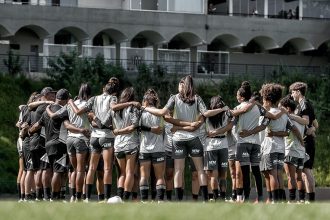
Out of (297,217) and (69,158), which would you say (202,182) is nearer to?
(69,158)

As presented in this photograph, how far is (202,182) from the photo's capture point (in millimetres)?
20594

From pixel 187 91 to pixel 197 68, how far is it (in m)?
36.7

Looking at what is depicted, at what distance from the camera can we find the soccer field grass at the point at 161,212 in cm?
1209

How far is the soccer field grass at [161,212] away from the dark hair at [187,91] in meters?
6.80

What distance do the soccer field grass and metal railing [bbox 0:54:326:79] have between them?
35.8 m

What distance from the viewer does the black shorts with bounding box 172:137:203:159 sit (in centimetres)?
2061

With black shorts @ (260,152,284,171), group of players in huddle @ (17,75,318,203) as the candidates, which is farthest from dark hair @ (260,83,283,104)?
black shorts @ (260,152,284,171)

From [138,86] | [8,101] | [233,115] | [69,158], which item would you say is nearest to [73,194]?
[69,158]

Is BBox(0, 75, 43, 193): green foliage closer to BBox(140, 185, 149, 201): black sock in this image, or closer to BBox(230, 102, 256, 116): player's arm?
BBox(140, 185, 149, 201): black sock

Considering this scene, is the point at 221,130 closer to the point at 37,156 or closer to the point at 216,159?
the point at 216,159

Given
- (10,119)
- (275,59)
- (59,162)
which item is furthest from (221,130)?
(275,59)

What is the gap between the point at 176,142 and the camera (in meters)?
20.7

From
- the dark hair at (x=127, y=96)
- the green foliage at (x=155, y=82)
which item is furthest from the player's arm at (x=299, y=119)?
the green foliage at (x=155, y=82)

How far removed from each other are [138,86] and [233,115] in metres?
27.4
